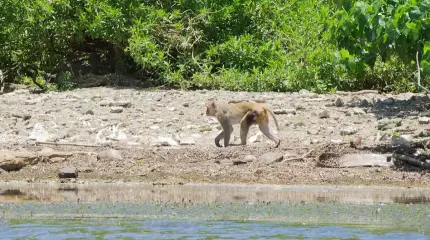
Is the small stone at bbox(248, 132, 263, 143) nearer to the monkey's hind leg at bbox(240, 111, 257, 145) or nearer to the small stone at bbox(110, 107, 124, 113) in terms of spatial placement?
the monkey's hind leg at bbox(240, 111, 257, 145)

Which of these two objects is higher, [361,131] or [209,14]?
[209,14]

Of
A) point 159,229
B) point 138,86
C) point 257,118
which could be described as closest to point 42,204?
point 159,229

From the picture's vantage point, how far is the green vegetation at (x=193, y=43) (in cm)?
2108

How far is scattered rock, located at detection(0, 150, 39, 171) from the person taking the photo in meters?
14.4

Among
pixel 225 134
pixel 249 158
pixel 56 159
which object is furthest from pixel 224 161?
pixel 56 159

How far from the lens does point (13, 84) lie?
919 inches

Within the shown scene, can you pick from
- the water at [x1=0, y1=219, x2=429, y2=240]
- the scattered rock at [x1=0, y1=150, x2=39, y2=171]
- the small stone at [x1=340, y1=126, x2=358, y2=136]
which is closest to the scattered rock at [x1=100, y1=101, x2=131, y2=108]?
the scattered rock at [x1=0, y1=150, x2=39, y2=171]

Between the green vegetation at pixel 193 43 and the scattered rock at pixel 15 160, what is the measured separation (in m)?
6.93

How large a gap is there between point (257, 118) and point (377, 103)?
151 inches

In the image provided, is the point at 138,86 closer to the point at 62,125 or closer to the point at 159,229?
the point at 62,125

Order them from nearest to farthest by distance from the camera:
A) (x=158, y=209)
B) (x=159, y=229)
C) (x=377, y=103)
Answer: (x=159, y=229)
(x=158, y=209)
(x=377, y=103)

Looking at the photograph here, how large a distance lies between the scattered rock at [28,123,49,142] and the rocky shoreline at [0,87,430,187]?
27 mm

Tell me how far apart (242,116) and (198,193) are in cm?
298

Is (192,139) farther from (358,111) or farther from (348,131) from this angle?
(358,111)
